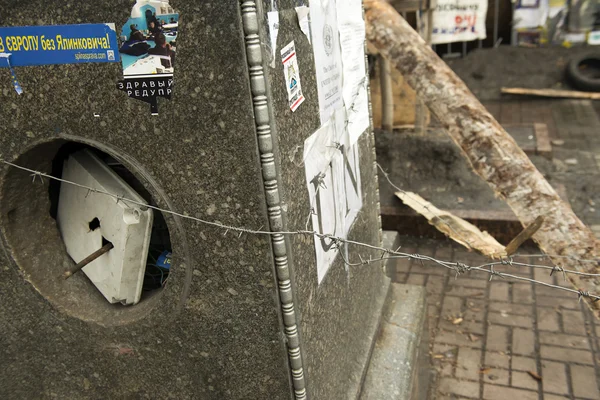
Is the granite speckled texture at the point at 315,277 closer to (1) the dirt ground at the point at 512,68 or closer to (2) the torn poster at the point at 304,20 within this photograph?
(2) the torn poster at the point at 304,20

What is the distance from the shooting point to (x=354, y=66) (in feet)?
8.45

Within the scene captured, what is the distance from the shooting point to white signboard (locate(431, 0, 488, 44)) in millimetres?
7761

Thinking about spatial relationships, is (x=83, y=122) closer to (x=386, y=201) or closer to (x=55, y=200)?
(x=55, y=200)

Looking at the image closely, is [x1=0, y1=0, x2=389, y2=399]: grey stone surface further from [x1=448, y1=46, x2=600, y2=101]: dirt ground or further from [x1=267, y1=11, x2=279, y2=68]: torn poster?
[x1=448, y1=46, x2=600, y2=101]: dirt ground

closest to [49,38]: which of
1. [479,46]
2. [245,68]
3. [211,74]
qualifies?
[211,74]

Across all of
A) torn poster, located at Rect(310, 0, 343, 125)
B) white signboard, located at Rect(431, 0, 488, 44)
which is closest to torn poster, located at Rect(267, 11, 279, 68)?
torn poster, located at Rect(310, 0, 343, 125)

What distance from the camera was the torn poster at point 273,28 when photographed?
5.10 feet

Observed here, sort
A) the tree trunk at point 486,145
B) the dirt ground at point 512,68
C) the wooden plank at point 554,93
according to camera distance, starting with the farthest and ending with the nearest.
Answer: the dirt ground at point 512,68 → the wooden plank at point 554,93 → the tree trunk at point 486,145

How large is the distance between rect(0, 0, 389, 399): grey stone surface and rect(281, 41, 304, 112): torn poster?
0.16ft

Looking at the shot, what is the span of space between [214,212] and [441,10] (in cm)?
706

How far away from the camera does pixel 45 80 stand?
1.77 meters

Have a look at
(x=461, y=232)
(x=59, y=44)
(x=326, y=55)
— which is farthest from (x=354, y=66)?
(x=461, y=232)

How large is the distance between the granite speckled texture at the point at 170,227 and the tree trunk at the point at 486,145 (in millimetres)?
2124

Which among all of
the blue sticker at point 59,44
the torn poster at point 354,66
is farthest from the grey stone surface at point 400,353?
the blue sticker at point 59,44
